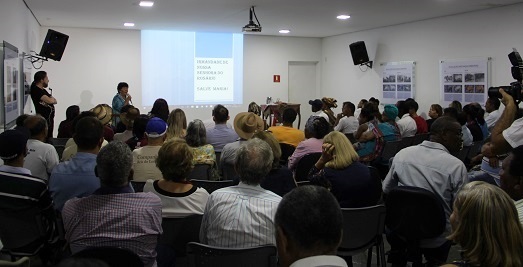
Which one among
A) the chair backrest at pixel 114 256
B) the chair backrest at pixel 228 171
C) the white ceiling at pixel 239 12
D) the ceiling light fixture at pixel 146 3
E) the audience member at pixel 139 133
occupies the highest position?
the white ceiling at pixel 239 12

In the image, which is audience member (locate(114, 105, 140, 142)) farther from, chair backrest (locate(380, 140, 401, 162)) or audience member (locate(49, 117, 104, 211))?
chair backrest (locate(380, 140, 401, 162))

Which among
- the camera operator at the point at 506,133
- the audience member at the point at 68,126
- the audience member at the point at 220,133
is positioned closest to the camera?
the camera operator at the point at 506,133

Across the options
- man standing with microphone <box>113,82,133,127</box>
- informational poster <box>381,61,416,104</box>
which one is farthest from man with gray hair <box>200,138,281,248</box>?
informational poster <box>381,61,416,104</box>

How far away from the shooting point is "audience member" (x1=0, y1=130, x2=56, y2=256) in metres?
2.66

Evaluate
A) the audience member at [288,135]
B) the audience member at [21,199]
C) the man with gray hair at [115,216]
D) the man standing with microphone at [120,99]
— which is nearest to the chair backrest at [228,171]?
the audience member at [288,135]

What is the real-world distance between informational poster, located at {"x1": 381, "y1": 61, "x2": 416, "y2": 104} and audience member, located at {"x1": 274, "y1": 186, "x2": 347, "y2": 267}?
9.11m

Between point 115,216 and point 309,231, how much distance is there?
1168mm

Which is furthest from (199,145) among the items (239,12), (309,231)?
(239,12)

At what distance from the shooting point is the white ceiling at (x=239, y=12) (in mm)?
7543

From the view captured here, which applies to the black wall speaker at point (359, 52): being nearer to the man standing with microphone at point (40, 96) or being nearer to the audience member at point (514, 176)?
the man standing with microphone at point (40, 96)

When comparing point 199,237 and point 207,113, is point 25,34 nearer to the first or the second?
point 207,113

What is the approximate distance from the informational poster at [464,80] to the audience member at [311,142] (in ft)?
16.3

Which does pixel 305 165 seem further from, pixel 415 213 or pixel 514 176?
pixel 514 176

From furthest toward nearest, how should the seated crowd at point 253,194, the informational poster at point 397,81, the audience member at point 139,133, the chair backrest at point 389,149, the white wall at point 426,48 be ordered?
the informational poster at point 397,81 → the white wall at point 426,48 → the chair backrest at point 389,149 → the audience member at point 139,133 → the seated crowd at point 253,194
